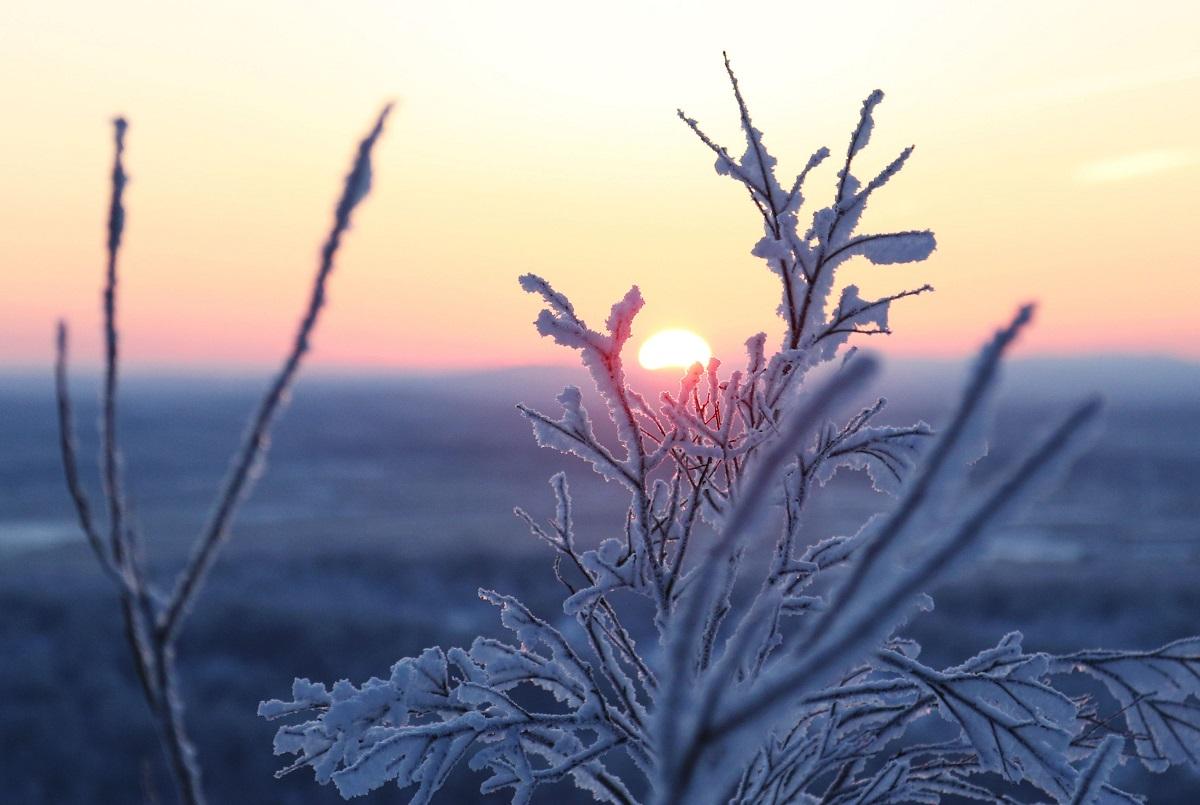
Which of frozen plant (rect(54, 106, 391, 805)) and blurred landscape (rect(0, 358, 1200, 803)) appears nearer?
frozen plant (rect(54, 106, 391, 805))

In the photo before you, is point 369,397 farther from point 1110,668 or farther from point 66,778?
point 1110,668

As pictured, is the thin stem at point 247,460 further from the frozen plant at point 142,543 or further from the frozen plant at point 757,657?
the frozen plant at point 757,657

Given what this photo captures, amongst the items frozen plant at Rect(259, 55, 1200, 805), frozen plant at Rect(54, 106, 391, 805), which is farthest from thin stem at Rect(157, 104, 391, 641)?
frozen plant at Rect(259, 55, 1200, 805)

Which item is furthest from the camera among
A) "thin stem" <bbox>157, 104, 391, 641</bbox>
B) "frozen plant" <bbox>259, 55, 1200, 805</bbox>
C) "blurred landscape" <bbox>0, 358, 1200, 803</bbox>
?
"blurred landscape" <bbox>0, 358, 1200, 803</bbox>

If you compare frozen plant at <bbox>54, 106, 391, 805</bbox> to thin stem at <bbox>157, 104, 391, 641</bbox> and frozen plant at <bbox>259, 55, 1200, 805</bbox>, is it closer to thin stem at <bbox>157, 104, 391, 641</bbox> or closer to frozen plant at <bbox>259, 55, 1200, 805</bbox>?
thin stem at <bbox>157, 104, 391, 641</bbox>

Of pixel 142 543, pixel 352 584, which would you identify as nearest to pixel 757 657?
pixel 142 543

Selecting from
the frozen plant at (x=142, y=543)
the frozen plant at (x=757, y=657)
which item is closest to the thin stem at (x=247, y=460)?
the frozen plant at (x=142, y=543)

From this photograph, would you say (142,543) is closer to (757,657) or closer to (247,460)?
(247,460)

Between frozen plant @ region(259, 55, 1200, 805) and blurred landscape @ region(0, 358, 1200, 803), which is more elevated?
frozen plant @ region(259, 55, 1200, 805)
